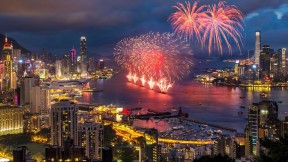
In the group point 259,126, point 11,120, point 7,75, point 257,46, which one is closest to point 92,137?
point 259,126

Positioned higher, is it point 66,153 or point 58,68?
point 58,68

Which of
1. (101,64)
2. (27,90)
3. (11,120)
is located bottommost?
(11,120)

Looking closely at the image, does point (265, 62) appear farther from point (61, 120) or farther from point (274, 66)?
point (61, 120)

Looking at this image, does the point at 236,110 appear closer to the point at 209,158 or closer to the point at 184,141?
the point at 184,141

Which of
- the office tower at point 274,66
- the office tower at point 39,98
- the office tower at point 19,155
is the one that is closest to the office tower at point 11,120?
the office tower at point 39,98

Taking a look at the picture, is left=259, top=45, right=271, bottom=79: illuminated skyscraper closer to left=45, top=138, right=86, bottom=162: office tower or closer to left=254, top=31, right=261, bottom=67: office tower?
left=254, top=31, right=261, bottom=67: office tower

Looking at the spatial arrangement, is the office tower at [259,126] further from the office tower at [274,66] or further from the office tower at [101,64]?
the office tower at [101,64]

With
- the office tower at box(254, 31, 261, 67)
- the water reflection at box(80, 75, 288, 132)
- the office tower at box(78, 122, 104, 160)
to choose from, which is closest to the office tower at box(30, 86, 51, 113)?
the water reflection at box(80, 75, 288, 132)
